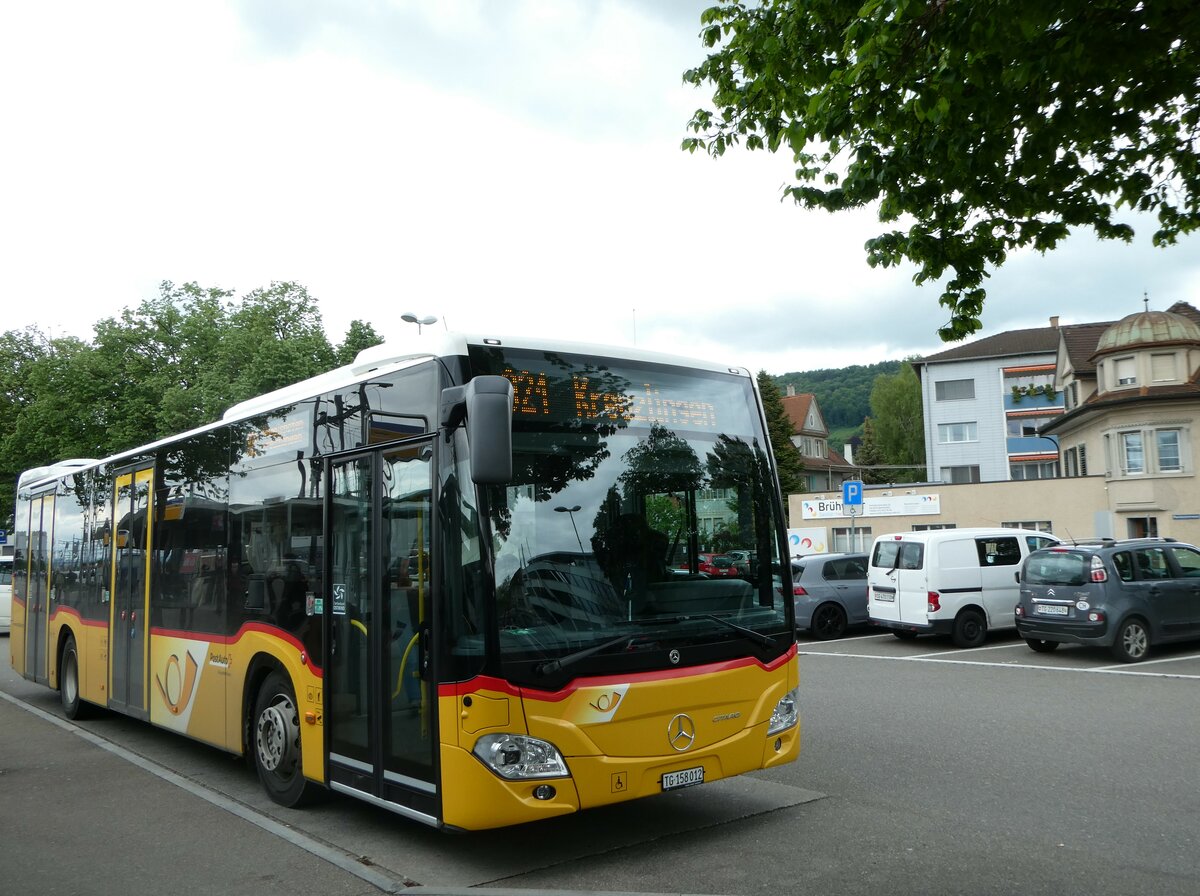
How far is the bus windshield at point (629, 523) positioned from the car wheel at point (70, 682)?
8.62m

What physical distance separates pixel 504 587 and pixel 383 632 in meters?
1.16

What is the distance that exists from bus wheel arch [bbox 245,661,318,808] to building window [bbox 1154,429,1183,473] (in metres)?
39.1

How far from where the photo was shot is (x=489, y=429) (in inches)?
212

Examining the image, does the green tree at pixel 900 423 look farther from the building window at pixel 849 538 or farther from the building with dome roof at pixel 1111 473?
the building window at pixel 849 538

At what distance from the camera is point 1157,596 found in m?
15.6

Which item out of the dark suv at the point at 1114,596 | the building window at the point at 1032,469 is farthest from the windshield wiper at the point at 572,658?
the building window at the point at 1032,469

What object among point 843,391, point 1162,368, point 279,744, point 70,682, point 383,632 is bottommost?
point 70,682

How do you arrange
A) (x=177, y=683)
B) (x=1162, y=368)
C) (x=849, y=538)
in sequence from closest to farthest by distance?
(x=177, y=683) < (x=1162, y=368) < (x=849, y=538)

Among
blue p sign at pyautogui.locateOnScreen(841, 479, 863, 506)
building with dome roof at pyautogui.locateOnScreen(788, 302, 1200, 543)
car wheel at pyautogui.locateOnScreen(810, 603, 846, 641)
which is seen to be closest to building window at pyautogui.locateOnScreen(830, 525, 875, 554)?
building with dome roof at pyautogui.locateOnScreen(788, 302, 1200, 543)

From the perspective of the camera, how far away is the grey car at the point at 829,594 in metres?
20.5

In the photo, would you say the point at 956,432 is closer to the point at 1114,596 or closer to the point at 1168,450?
the point at 1168,450

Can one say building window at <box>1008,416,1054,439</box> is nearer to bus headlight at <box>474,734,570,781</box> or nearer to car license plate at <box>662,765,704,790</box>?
car license plate at <box>662,765,704,790</box>

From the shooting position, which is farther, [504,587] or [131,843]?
[131,843]

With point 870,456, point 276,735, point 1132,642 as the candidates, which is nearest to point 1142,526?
point 1132,642
